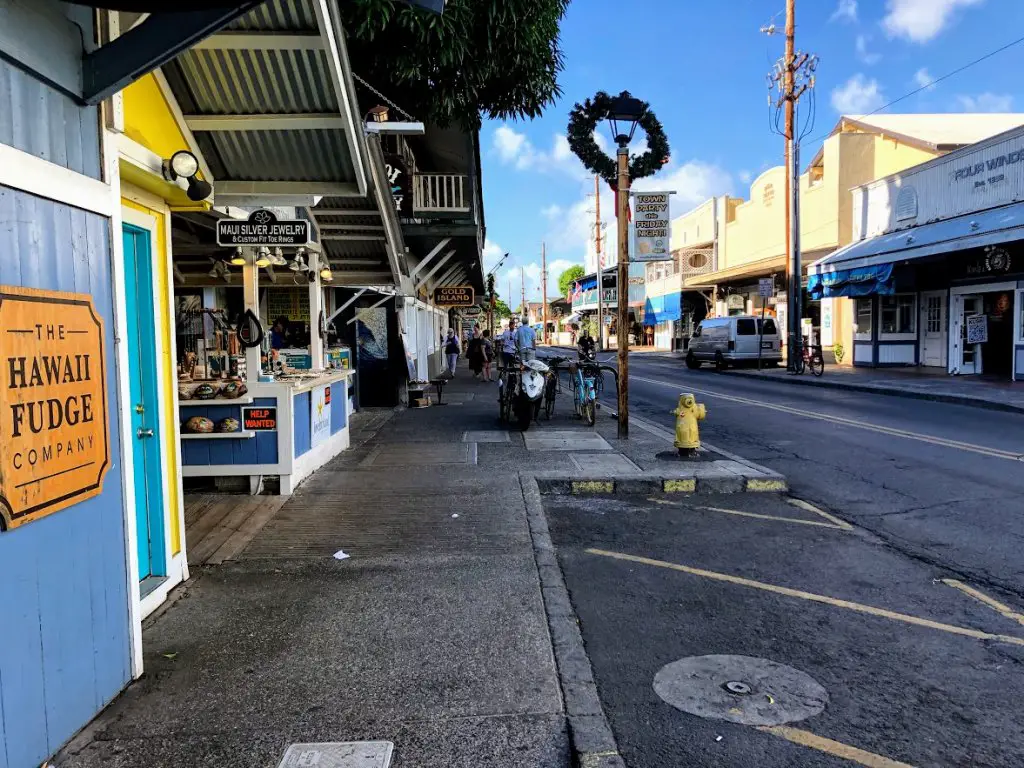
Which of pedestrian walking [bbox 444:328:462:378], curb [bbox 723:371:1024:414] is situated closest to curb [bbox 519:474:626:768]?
curb [bbox 723:371:1024:414]

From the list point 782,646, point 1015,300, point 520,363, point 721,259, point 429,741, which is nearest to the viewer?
point 429,741

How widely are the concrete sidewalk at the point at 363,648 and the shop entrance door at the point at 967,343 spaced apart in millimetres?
18312

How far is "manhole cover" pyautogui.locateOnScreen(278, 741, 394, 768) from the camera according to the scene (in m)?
2.95

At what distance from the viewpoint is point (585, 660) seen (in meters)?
3.87

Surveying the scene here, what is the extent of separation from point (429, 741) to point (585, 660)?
104cm

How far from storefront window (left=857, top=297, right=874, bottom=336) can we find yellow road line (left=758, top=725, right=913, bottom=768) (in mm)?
24685

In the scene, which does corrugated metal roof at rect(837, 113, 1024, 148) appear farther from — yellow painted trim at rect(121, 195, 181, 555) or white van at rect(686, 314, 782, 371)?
yellow painted trim at rect(121, 195, 181, 555)

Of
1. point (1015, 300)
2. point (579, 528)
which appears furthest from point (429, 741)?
point (1015, 300)

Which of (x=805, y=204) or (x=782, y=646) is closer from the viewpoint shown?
(x=782, y=646)

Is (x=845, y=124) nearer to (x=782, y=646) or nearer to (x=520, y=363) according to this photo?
(x=520, y=363)

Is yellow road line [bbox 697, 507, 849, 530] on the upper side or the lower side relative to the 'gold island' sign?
lower

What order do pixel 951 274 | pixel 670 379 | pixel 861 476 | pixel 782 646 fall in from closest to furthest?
1. pixel 782 646
2. pixel 861 476
3. pixel 951 274
4. pixel 670 379

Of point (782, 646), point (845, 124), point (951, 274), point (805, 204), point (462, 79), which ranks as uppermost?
point (845, 124)

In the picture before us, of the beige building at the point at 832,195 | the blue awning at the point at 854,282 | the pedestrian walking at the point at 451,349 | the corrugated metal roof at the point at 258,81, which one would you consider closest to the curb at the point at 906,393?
the blue awning at the point at 854,282
